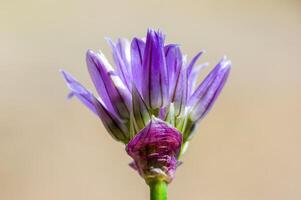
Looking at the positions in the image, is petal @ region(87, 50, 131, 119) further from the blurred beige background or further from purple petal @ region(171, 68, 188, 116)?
the blurred beige background

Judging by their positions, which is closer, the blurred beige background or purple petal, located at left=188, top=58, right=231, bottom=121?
purple petal, located at left=188, top=58, right=231, bottom=121

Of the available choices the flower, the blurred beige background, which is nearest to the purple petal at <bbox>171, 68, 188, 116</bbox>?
the flower

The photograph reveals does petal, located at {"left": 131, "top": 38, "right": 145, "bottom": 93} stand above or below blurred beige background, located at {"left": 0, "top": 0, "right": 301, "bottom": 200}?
above

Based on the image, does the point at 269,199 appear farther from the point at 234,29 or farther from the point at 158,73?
the point at 158,73

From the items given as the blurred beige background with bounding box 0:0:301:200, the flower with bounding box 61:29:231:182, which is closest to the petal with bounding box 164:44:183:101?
the flower with bounding box 61:29:231:182

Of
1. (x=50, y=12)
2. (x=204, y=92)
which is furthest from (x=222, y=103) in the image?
(x=204, y=92)

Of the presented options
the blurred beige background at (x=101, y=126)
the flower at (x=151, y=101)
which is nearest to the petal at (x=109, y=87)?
the flower at (x=151, y=101)

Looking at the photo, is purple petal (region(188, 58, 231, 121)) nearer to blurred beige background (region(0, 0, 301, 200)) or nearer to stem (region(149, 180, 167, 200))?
stem (region(149, 180, 167, 200))
